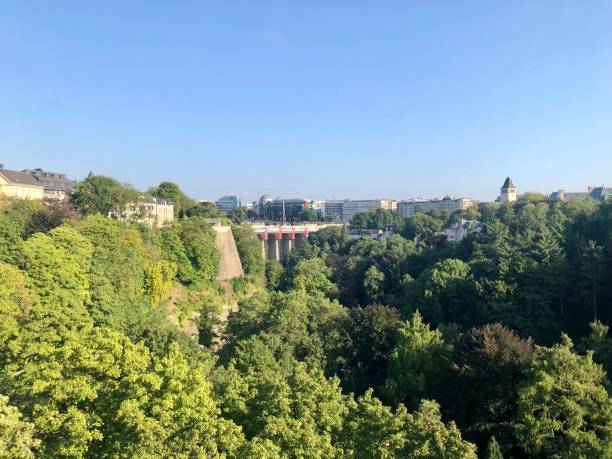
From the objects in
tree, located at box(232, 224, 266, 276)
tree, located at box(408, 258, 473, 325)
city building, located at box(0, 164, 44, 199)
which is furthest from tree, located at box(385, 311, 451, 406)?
city building, located at box(0, 164, 44, 199)

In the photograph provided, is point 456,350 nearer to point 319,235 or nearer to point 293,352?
point 293,352

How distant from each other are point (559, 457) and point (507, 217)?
41811mm

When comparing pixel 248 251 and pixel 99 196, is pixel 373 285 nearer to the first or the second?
pixel 248 251

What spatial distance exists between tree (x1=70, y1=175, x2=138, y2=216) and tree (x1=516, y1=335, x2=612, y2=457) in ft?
96.9

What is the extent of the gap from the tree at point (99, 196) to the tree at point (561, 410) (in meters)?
29.5

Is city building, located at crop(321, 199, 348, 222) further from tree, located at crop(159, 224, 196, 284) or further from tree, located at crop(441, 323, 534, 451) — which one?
tree, located at crop(441, 323, 534, 451)

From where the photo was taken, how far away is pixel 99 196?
1319 inches

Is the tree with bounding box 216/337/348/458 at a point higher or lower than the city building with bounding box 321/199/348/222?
lower

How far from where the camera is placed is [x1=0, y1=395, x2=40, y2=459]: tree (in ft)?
25.9

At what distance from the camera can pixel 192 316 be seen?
96.0 ft

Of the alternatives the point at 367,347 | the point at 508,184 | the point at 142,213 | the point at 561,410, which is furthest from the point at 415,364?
the point at 508,184

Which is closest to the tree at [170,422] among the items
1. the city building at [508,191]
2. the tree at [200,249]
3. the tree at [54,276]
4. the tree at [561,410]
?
the tree at [561,410]

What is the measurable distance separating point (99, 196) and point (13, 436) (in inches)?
1093

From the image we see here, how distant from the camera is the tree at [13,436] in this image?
311 inches
